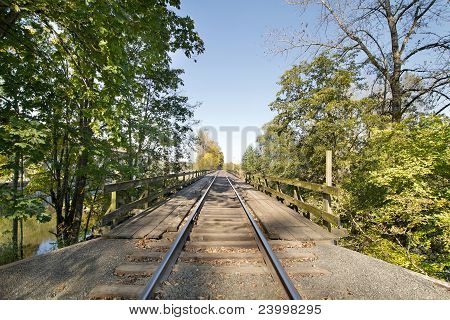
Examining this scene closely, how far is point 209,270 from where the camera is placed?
328cm

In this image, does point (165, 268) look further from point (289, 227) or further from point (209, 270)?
point (289, 227)

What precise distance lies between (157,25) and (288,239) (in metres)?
5.27

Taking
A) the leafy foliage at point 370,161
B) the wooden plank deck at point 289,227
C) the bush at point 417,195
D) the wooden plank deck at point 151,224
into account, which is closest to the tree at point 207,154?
the leafy foliage at point 370,161

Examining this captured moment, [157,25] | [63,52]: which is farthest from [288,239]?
[63,52]

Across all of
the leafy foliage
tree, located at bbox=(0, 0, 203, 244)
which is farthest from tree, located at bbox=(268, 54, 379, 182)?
tree, located at bbox=(0, 0, 203, 244)

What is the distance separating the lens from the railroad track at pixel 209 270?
2682 mm

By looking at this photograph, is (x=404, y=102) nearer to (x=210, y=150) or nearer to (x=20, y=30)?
(x=20, y=30)

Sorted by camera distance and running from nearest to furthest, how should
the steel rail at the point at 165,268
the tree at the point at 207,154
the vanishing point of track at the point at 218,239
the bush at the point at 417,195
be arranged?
the steel rail at the point at 165,268 < the vanishing point of track at the point at 218,239 < the bush at the point at 417,195 < the tree at the point at 207,154

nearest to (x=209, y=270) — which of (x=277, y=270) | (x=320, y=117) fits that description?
(x=277, y=270)

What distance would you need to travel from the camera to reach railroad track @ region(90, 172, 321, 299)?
106 inches

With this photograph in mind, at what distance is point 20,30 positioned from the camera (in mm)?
5902

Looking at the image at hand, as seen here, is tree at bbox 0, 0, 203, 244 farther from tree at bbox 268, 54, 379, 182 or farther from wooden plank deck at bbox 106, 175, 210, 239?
tree at bbox 268, 54, 379, 182

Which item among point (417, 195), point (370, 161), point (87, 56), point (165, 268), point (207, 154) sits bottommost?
point (165, 268)

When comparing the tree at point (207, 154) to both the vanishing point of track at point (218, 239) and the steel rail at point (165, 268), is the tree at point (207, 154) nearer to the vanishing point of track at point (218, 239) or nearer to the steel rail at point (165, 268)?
the vanishing point of track at point (218, 239)
